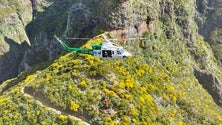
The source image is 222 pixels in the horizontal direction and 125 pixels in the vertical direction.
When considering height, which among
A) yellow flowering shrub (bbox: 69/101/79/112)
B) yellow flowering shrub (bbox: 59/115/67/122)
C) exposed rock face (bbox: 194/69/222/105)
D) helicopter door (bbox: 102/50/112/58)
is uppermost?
helicopter door (bbox: 102/50/112/58)

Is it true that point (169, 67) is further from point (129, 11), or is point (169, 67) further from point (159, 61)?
point (129, 11)

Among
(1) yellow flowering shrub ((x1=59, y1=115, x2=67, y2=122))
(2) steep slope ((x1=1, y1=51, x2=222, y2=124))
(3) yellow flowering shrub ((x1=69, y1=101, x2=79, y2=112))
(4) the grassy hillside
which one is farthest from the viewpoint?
(2) steep slope ((x1=1, y1=51, x2=222, y2=124))

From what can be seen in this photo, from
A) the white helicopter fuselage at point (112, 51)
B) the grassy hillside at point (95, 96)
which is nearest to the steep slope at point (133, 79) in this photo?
the grassy hillside at point (95, 96)

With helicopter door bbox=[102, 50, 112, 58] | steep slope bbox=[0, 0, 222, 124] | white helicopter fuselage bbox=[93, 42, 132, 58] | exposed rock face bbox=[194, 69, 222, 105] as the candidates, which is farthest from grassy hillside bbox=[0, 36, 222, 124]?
exposed rock face bbox=[194, 69, 222, 105]

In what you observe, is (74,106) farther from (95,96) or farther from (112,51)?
(112,51)

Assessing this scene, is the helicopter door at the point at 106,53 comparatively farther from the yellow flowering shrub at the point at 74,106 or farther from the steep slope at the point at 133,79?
the yellow flowering shrub at the point at 74,106

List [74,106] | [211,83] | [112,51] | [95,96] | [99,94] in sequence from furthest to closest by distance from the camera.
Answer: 1. [211,83]
2. [99,94]
3. [95,96]
4. [74,106]
5. [112,51]

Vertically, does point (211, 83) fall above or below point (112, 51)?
below

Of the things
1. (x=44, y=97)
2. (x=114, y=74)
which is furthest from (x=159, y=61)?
(x=44, y=97)

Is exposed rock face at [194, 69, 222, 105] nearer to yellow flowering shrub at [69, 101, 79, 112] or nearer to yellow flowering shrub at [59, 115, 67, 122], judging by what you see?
yellow flowering shrub at [69, 101, 79, 112]

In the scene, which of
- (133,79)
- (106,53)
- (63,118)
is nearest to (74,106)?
(63,118)

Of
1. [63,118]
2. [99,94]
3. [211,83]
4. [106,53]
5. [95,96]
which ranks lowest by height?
[211,83]
